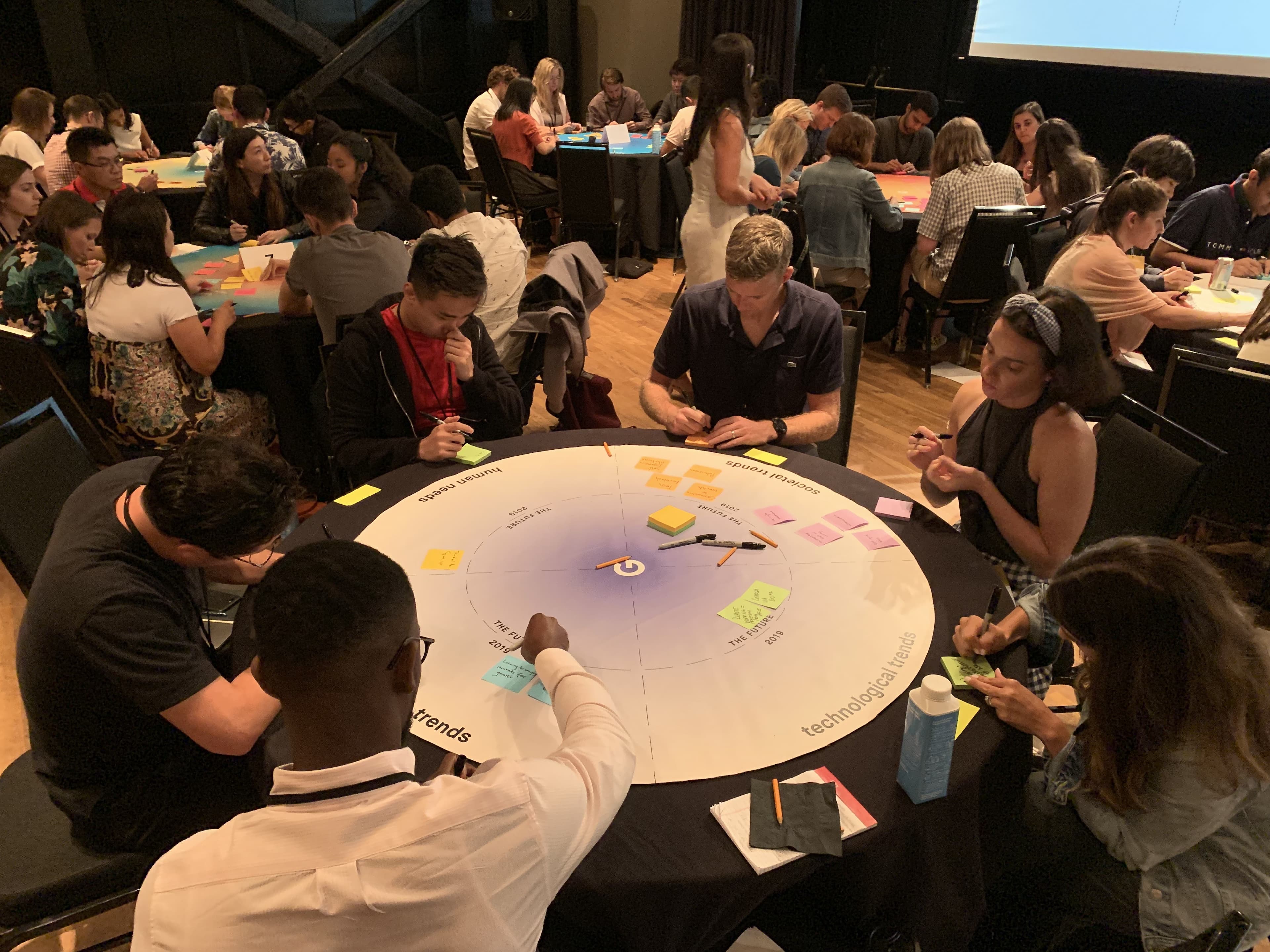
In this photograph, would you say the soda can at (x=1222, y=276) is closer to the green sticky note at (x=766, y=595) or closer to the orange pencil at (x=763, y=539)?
the orange pencil at (x=763, y=539)

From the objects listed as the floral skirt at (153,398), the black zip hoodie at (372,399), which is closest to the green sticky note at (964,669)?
the black zip hoodie at (372,399)

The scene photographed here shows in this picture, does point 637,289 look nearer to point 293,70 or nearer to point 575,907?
point 293,70

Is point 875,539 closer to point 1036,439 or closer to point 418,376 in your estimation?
point 1036,439

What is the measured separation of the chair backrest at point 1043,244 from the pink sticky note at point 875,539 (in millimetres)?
3075

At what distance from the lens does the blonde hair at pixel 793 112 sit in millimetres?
5871

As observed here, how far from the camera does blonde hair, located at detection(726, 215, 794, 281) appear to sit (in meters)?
2.54

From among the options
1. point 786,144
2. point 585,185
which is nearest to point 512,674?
point 786,144

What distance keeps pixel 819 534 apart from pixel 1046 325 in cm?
74

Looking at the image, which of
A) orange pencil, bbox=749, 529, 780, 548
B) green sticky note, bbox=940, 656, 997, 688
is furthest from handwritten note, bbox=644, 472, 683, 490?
green sticky note, bbox=940, 656, 997, 688

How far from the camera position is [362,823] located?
977mm

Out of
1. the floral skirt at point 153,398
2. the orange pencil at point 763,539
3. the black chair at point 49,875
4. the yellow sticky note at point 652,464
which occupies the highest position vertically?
the orange pencil at point 763,539

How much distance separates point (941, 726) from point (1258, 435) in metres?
2.20

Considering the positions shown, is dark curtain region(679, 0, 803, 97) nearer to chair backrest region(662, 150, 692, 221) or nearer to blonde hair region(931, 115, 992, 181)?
chair backrest region(662, 150, 692, 221)

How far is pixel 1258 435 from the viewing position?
108 inches
